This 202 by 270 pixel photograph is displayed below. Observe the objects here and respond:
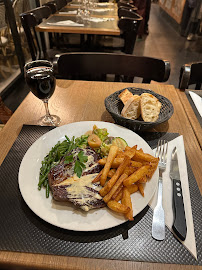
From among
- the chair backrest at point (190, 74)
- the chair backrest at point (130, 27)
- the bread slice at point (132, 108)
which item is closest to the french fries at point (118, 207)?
the bread slice at point (132, 108)

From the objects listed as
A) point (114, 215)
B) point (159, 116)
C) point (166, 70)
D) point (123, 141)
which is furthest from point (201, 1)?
point (114, 215)

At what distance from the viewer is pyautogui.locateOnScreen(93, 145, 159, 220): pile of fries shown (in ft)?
2.27

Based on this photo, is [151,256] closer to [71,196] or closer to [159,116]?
[71,196]

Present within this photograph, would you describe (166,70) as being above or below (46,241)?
above

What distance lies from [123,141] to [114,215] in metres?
0.38

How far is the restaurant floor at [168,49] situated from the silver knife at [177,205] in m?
3.17

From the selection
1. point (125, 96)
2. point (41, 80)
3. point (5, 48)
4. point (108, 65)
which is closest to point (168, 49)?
point (5, 48)

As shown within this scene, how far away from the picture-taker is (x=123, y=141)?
97cm

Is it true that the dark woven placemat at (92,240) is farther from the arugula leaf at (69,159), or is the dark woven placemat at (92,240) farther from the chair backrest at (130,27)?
the chair backrest at (130,27)

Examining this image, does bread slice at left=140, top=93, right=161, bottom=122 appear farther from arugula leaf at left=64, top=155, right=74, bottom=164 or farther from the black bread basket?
arugula leaf at left=64, top=155, right=74, bottom=164

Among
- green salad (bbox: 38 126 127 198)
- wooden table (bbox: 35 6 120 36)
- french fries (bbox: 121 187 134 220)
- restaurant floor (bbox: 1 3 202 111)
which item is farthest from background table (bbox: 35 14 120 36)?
french fries (bbox: 121 187 134 220)

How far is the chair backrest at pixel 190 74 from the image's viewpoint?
60.1 inches

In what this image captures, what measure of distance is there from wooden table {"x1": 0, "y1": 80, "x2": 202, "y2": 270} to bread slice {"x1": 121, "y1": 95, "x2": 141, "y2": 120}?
116mm

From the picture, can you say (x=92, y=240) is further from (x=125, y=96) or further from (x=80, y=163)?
(x=125, y=96)
